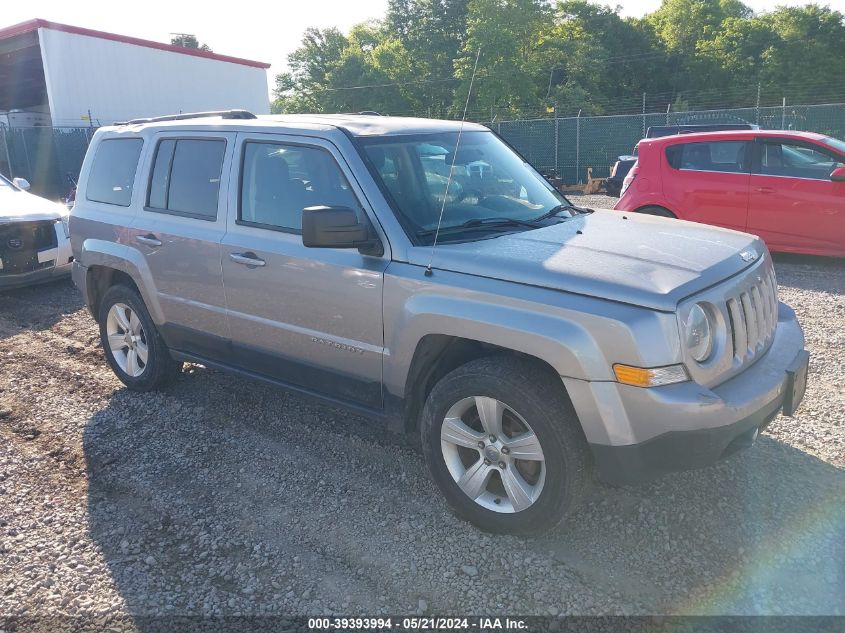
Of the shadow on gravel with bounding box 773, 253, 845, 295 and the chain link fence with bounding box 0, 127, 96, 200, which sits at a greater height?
the chain link fence with bounding box 0, 127, 96, 200

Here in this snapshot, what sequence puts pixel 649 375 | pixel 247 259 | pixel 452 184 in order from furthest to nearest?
pixel 247 259 < pixel 452 184 < pixel 649 375

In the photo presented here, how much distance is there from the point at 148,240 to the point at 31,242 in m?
4.47

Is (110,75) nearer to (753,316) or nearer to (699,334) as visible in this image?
(753,316)

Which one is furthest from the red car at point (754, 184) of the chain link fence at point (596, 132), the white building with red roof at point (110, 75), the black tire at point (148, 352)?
the white building with red roof at point (110, 75)

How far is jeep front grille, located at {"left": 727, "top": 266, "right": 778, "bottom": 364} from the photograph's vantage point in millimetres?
3137

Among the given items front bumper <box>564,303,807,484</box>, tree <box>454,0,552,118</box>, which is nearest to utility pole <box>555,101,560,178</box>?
tree <box>454,0,552,118</box>

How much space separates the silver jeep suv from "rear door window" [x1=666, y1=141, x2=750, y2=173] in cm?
521

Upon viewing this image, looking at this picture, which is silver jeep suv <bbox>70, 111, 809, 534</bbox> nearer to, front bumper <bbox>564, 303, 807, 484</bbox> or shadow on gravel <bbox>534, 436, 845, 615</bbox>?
front bumper <bbox>564, 303, 807, 484</bbox>

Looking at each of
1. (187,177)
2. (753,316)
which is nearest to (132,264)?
(187,177)

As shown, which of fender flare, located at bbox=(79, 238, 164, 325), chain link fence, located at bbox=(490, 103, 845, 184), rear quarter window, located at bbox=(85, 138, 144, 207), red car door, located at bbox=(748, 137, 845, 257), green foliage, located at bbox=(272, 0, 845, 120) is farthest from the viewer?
green foliage, located at bbox=(272, 0, 845, 120)

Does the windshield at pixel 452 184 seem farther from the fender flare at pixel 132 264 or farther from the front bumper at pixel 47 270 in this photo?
the front bumper at pixel 47 270

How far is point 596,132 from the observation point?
68.0 feet

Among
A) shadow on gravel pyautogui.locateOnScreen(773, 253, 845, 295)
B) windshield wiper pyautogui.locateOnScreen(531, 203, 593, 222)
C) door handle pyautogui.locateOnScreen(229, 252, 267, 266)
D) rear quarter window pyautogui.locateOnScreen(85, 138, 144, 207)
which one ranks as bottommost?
shadow on gravel pyautogui.locateOnScreen(773, 253, 845, 295)

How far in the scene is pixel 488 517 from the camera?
332cm
